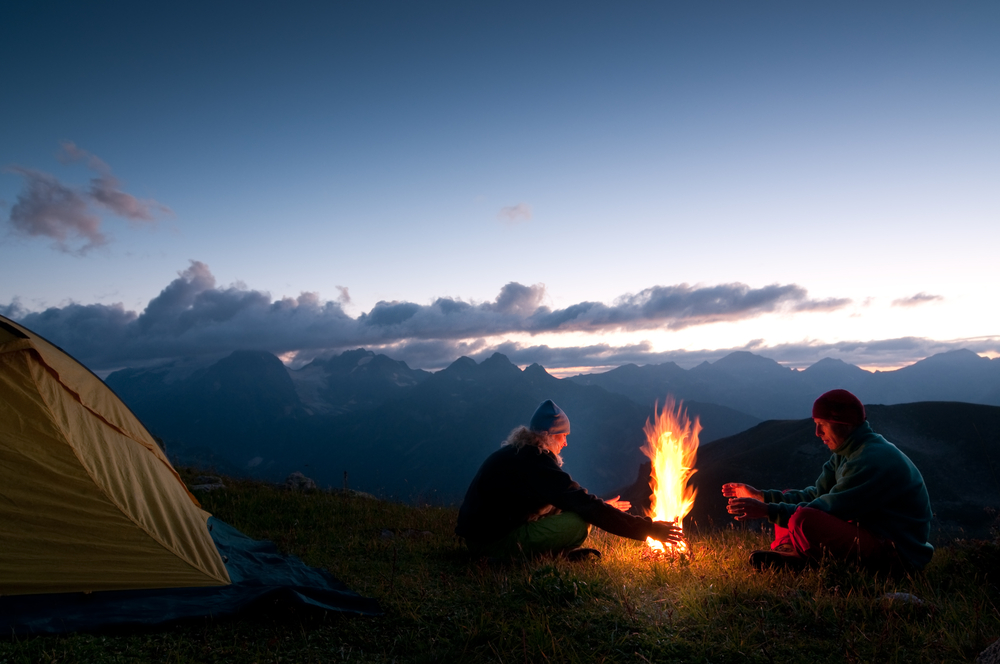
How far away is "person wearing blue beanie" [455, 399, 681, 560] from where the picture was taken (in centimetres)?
653

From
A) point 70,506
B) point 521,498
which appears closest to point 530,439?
point 521,498

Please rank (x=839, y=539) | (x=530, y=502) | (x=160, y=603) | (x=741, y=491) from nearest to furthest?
(x=160, y=603)
(x=839, y=539)
(x=741, y=491)
(x=530, y=502)

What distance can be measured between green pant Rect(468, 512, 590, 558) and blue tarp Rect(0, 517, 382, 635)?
206 centimetres

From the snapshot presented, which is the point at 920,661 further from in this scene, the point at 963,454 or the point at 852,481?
the point at 963,454

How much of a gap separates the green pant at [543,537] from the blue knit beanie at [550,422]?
3.71ft

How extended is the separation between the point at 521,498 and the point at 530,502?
0.47 feet

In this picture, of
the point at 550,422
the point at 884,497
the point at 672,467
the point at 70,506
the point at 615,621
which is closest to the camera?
the point at 615,621

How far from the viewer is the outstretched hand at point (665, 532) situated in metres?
5.96

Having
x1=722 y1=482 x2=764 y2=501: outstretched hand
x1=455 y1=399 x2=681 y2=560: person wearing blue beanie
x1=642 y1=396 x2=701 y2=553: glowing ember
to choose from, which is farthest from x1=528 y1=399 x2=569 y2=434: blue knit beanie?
x1=722 y1=482 x2=764 y2=501: outstretched hand

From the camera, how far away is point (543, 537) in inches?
264

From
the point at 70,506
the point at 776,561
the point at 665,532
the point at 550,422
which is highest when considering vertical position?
the point at 550,422

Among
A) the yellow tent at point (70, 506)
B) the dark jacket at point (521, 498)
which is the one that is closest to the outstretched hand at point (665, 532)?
the dark jacket at point (521, 498)

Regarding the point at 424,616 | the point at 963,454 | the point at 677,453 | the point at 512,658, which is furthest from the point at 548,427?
the point at 963,454

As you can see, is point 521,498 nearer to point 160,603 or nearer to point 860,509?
point 860,509
